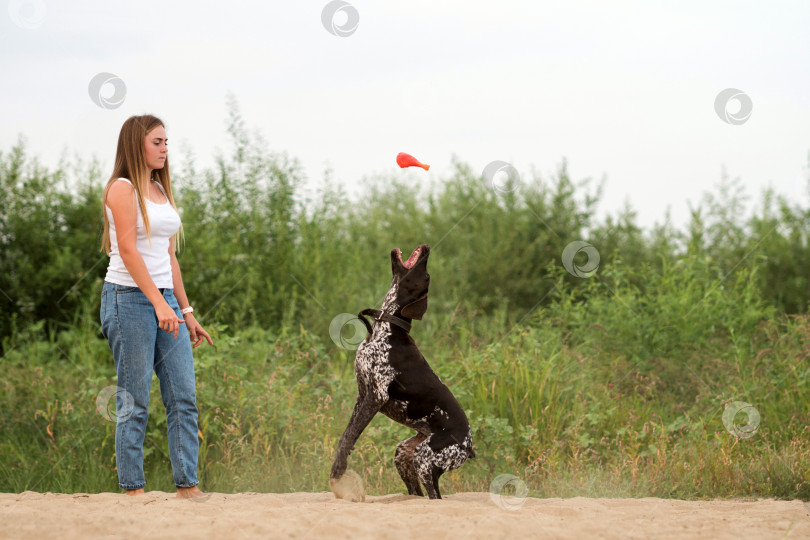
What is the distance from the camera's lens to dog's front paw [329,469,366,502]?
13.7 feet

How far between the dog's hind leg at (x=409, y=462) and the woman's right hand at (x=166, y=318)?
4.68 ft

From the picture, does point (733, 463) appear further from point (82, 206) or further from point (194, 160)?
point (82, 206)

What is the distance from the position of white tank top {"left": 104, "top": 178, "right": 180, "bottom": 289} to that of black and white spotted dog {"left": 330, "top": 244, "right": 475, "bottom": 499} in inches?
48.0

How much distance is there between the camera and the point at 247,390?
632 centimetres

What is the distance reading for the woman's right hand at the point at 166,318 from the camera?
412 centimetres

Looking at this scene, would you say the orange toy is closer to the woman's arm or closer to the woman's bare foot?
the woman's arm

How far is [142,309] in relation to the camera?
4.21 metres

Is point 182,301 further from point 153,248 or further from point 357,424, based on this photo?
point 357,424

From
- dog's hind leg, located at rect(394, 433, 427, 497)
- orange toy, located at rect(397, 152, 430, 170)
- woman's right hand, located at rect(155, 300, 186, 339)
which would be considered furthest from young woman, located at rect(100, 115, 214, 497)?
A: orange toy, located at rect(397, 152, 430, 170)

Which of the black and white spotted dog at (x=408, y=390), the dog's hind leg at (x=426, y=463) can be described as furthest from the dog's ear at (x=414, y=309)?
the dog's hind leg at (x=426, y=463)

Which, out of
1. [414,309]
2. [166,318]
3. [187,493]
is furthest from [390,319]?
[187,493]

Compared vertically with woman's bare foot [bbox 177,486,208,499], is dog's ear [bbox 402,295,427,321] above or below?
above

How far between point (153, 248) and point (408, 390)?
1632 millimetres

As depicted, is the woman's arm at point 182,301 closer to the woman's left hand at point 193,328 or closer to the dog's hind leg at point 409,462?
the woman's left hand at point 193,328
